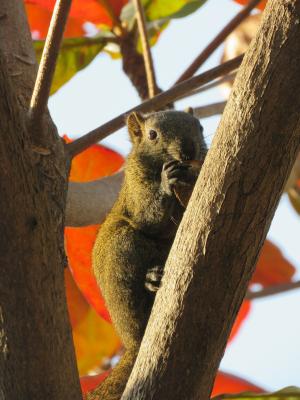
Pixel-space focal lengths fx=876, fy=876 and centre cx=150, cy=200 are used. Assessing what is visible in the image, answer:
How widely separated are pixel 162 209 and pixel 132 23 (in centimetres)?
133

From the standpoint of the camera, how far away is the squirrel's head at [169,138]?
4.00 metres

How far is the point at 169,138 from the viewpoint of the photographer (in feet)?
13.6

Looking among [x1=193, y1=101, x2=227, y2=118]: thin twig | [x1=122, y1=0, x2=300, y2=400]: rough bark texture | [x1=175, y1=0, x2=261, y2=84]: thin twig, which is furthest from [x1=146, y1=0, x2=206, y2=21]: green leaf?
[x1=122, y1=0, x2=300, y2=400]: rough bark texture

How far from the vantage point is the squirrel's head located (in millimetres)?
4004

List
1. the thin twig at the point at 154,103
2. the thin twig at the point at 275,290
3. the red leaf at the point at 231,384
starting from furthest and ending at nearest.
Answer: the thin twig at the point at 275,290 → the red leaf at the point at 231,384 → the thin twig at the point at 154,103

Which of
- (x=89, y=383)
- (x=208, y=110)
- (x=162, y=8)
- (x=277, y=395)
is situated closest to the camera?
(x=277, y=395)

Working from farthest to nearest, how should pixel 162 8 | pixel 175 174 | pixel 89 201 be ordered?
pixel 162 8 → pixel 89 201 → pixel 175 174

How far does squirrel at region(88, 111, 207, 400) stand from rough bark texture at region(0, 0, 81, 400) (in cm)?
106

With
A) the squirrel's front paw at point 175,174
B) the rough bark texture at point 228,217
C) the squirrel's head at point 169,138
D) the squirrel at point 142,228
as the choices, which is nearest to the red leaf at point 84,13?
the squirrel's head at point 169,138

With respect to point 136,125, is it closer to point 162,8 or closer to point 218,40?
point 218,40

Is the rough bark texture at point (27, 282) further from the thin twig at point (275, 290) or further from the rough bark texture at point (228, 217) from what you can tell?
the thin twig at point (275, 290)

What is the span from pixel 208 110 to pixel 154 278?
49.8 inches

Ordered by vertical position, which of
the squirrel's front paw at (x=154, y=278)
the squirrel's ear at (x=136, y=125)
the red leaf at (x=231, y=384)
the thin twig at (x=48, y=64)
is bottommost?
the red leaf at (x=231, y=384)

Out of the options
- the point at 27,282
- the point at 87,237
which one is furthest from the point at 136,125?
the point at 27,282
